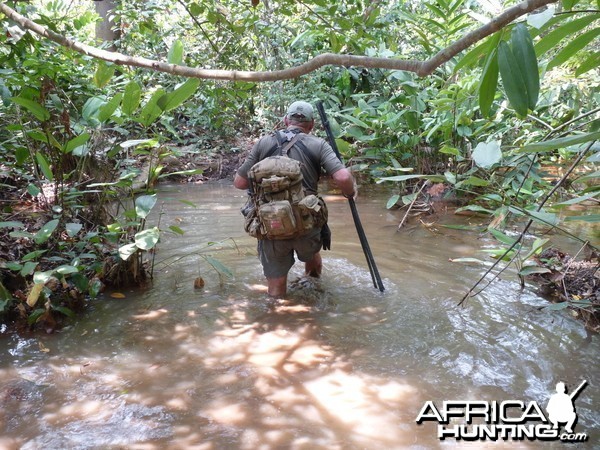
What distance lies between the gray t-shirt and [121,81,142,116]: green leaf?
93cm

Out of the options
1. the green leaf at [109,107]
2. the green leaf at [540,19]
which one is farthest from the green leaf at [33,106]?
the green leaf at [540,19]

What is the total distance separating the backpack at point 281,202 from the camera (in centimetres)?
348

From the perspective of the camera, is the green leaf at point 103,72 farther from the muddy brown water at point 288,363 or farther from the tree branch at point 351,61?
the muddy brown water at point 288,363

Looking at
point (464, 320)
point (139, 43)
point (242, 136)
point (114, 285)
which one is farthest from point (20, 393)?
point (242, 136)

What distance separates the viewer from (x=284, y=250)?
12.5 feet

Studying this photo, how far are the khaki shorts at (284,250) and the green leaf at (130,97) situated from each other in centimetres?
141

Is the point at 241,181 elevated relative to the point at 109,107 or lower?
lower

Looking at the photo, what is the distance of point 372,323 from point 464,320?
66cm

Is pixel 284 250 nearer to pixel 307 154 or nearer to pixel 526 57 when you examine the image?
pixel 307 154

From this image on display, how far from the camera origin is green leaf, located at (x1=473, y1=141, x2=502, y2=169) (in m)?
2.38

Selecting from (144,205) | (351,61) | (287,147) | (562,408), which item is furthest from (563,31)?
(144,205)

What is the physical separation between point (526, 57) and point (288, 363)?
2.24 metres

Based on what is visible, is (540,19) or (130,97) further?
(130,97)

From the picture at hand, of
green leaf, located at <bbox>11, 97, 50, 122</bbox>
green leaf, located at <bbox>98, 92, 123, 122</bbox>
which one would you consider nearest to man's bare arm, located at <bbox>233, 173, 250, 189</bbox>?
green leaf, located at <bbox>98, 92, 123, 122</bbox>
